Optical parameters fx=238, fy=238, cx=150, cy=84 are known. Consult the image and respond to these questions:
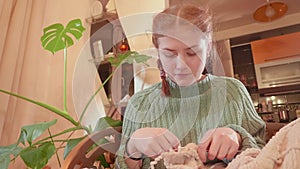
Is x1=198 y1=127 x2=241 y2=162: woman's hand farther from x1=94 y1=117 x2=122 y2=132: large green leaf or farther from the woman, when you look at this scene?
x1=94 y1=117 x2=122 y2=132: large green leaf

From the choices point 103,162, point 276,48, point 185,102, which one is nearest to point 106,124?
point 103,162

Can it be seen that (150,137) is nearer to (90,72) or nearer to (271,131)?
(271,131)

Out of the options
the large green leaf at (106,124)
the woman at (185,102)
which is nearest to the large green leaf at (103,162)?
the large green leaf at (106,124)

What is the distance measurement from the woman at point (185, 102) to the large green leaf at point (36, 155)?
0.21 metres

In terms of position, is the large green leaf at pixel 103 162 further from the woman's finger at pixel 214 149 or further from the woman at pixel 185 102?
the woman's finger at pixel 214 149

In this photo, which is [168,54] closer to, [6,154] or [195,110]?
[195,110]

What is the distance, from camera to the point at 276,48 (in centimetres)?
215

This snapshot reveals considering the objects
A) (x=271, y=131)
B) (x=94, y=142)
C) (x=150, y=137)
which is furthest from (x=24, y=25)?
(x=271, y=131)

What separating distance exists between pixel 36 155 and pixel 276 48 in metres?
2.17

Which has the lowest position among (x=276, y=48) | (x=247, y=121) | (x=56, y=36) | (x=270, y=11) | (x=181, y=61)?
(x=247, y=121)

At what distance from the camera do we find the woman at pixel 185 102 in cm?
49

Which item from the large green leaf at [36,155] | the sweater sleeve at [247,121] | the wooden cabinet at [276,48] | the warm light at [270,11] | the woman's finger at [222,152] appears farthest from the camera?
the wooden cabinet at [276,48]

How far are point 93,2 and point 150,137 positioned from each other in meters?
1.08

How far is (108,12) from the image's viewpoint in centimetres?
134
